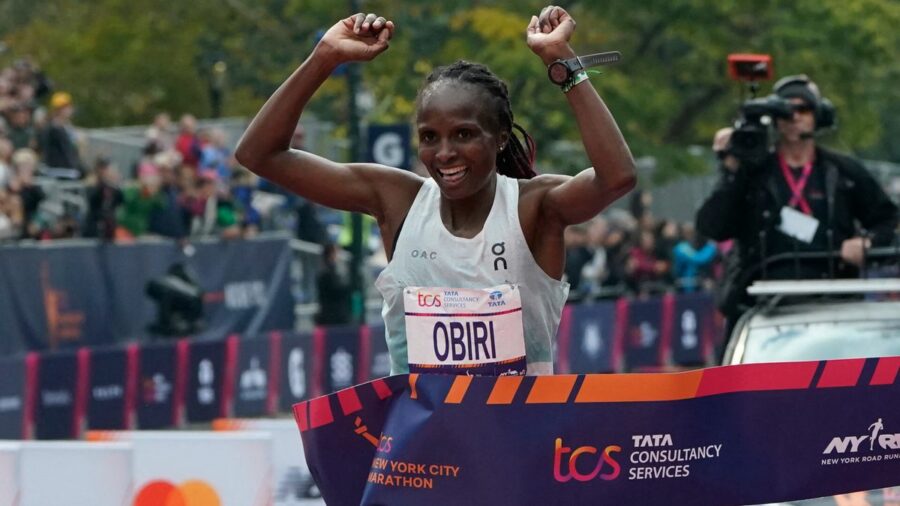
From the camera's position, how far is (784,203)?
9.43 meters

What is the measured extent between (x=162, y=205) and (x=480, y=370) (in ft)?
45.9

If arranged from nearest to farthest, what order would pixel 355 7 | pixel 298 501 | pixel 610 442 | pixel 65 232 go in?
pixel 610 442, pixel 298 501, pixel 65 232, pixel 355 7

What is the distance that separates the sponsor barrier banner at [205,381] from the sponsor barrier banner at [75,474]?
30.4ft

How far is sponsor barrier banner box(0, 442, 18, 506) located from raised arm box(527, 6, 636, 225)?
353 centimetres

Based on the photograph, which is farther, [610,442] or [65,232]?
[65,232]

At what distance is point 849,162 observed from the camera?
956cm

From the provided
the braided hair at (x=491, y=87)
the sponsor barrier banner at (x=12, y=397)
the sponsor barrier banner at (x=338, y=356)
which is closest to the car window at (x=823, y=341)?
the braided hair at (x=491, y=87)

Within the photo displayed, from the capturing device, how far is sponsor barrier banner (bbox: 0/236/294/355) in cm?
1642

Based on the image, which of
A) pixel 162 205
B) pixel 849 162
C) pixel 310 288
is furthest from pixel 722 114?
pixel 849 162

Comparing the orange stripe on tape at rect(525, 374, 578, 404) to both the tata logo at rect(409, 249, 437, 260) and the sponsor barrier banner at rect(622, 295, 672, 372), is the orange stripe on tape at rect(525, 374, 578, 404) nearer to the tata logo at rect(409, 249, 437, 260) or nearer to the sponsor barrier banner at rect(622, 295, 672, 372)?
the tata logo at rect(409, 249, 437, 260)

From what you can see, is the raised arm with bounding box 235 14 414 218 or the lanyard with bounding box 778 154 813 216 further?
the lanyard with bounding box 778 154 813 216

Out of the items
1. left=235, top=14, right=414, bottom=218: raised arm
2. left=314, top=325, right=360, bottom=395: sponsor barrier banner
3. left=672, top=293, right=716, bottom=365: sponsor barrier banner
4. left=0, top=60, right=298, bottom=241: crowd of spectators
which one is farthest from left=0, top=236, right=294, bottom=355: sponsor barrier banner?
left=235, top=14, right=414, bottom=218: raised arm

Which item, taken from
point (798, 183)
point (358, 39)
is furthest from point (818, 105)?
point (358, 39)

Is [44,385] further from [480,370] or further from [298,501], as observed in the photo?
[480,370]
